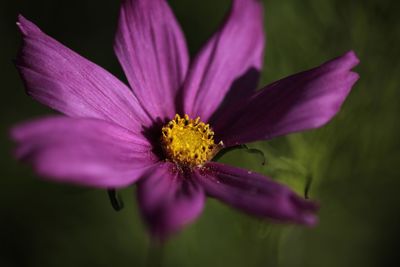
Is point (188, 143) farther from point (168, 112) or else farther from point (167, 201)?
point (167, 201)

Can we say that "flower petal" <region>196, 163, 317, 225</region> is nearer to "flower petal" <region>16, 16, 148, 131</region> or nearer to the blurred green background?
"flower petal" <region>16, 16, 148, 131</region>

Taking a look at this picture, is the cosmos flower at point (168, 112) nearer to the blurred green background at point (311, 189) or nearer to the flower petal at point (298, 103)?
the flower petal at point (298, 103)

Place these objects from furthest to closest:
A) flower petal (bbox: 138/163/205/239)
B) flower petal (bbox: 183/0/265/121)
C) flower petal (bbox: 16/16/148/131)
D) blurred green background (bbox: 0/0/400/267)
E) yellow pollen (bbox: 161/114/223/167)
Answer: blurred green background (bbox: 0/0/400/267) < flower petal (bbox: 183/0/265/121) < yellow pollen (bbox: 161/114/223/167) < flower petal (bbox: 16/16/148/131) < flower petal (bbox: 138/163/205/239)

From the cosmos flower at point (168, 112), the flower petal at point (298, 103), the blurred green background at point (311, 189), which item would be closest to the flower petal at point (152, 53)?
the cosmos flower at point (168, 112)

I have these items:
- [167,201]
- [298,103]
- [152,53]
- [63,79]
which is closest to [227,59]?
[152,53]

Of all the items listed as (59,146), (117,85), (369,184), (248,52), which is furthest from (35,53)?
(369,184)

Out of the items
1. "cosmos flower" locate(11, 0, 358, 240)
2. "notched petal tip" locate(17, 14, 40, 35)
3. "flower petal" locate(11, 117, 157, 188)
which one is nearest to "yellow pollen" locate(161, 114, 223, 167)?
"cosmos flower" locate(11, 0, 358, 240)

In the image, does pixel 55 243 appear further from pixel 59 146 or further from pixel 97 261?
pixel 59 146
